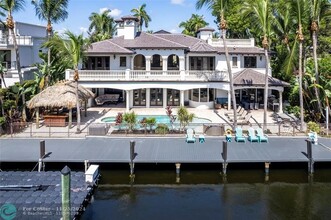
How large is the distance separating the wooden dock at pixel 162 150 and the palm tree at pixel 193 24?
48.6 m

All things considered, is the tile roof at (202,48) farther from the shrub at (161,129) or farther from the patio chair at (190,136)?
the patio chair at (190,136)

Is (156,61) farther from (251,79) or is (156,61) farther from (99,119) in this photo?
(99,119)

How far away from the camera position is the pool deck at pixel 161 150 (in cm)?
2088

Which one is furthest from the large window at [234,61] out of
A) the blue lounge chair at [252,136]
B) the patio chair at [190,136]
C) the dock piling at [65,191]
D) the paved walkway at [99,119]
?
the dock piling at [65,191]

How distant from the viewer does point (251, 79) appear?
37719 millimetres

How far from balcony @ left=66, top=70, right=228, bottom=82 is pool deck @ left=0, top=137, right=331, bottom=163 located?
40.2ft

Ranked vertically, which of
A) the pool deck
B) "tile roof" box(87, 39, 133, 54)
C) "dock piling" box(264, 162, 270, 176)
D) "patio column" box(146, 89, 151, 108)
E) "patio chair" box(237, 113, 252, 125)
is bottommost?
"dock piling" box(264, 162, 270, 176)

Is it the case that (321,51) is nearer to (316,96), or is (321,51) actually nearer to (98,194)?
(316,96)

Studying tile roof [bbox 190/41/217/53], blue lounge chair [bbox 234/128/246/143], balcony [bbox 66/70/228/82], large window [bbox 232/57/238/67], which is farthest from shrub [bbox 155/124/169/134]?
large window [bbox 232/57/238/67]

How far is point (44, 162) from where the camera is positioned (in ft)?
68.0

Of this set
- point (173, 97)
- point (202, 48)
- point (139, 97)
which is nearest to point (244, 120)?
point (173, 97)

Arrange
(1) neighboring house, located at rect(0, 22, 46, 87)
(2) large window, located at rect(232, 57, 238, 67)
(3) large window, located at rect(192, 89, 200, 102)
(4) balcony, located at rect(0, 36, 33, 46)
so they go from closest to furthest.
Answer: (1) neighboring house, located at rect(0, 22, 46, 87) → (4) balcony, located at rect(0, 36, 33, 46) → (3) large window, located at rect(192, 89, 200, 102) → (2) large window, located at rect(232, 57, 238, 67)

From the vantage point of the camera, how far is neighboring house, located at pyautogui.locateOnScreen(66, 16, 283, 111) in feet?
121

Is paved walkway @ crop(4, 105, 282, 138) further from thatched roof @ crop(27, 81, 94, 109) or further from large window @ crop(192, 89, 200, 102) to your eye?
thatched roof @ crop(27, 81, 94, 109)
